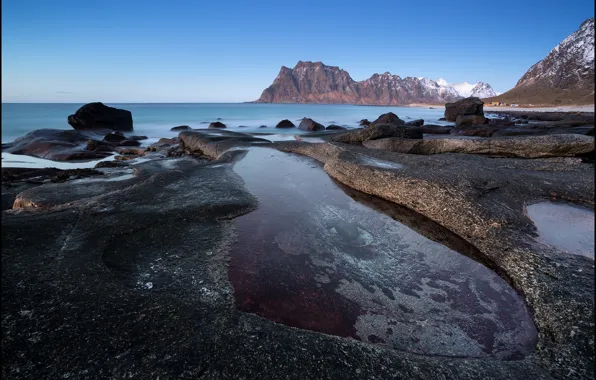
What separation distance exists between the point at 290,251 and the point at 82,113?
34465 millimetres

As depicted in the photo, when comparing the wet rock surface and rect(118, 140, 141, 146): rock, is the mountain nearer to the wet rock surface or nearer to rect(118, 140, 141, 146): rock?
Result: rect(118, 140, 141, 146): rock

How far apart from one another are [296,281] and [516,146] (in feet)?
38.3

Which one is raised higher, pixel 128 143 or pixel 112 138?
pixel 112 138

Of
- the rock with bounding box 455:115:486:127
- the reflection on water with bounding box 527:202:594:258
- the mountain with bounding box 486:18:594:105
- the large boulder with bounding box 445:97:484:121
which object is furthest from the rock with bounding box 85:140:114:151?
the mountain with bounding box 486:18:594:105

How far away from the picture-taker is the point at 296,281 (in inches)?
169

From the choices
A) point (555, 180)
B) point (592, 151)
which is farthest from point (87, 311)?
point (592, 151)

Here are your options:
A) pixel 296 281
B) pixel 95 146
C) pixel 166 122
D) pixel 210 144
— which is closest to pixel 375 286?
pixel 296 281

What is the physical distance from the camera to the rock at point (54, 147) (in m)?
16.4

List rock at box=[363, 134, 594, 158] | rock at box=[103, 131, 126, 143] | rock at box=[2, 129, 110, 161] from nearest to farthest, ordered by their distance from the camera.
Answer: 1. rock at box=[363, 134, 594, 158]
2. rock at box=[2, 129, 110, 161]
3. rock at box=[103, 131, 126, 143]

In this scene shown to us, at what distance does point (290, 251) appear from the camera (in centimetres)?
515

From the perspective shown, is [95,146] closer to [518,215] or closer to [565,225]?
[518,215]

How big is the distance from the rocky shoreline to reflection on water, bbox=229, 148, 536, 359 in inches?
0.9

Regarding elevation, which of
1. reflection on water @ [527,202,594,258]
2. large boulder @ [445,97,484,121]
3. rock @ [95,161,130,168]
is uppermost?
large boulder @ [445,97,484,121]

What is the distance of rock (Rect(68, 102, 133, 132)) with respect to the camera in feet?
101
